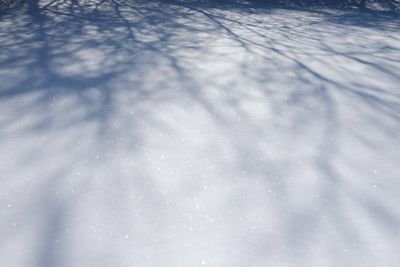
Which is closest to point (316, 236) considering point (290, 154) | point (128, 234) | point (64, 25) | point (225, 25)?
point (290, 154)

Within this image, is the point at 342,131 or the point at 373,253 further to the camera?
the point at 342,131

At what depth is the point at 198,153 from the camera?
2584 mm

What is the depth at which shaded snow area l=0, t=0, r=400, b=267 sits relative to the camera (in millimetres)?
1858

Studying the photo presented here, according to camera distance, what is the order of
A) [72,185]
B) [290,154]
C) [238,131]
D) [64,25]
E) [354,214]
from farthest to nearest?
[64,25] < [238,131] < [290,154] < [72,185] < [354,214]

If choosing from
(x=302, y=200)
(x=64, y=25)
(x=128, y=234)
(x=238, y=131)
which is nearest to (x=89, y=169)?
(x=128, y=234)

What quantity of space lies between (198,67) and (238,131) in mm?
1496

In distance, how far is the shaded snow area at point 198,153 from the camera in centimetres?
186

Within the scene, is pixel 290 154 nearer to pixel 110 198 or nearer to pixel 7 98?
pixel 110 198

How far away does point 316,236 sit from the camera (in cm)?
Answer: 191

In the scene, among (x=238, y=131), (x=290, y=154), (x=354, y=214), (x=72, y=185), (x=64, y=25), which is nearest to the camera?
(x=354, y=214)

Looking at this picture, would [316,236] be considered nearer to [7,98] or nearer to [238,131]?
[238,131]

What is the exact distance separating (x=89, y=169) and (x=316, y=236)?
1.46 m

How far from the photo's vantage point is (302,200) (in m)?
2.16

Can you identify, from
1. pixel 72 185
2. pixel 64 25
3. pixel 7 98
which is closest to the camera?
pixel 72 185
